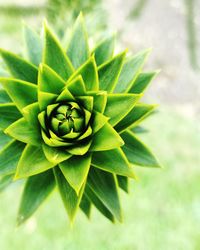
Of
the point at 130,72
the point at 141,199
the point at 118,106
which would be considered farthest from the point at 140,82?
the point at 141,199

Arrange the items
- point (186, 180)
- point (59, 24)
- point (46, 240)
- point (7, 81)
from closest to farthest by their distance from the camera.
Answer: point (7, 81), point (59, 24), point (46, 240), point (186, 180)

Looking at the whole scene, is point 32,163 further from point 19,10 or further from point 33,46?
point 19,10

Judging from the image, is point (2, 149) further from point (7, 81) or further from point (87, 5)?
point (87, 5)

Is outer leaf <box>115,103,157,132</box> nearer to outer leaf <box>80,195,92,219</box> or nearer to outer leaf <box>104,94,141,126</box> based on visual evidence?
outer leaf <box>104,94,141,126</box>

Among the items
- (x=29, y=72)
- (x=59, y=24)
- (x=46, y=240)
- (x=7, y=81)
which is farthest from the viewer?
(x=46, y=240)

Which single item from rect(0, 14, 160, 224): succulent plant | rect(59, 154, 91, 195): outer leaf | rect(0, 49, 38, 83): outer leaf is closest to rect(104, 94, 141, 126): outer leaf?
rect(0, 14, 160, 224): succulent plant

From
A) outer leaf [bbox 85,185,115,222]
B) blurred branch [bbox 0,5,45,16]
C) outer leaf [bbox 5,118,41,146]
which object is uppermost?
blurred branch [bbox 0,5,45,16]

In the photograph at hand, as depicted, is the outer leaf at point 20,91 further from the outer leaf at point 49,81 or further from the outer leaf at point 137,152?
Result: the outer leaf at point 137,152

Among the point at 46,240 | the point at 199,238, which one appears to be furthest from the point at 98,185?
the point at 199,238
